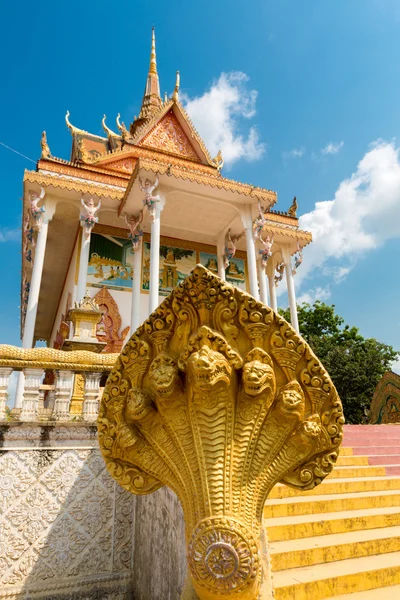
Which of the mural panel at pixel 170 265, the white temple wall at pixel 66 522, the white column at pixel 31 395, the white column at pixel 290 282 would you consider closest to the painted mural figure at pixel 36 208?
the mural panel at pixel 170 265

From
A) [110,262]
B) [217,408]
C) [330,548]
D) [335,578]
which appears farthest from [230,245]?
[217,408]

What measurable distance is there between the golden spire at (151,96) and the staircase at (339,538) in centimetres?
1488

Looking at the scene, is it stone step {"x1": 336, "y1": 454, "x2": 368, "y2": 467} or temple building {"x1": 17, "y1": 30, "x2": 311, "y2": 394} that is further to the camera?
temple building {"x1": 17, "y1": 30, "x2": 311, "y2": 394}

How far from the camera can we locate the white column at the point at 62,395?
3.39m

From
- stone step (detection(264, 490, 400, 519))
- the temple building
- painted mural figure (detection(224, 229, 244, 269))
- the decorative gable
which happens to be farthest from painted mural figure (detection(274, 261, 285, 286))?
stone step (detection(264, 490, 400, 519))

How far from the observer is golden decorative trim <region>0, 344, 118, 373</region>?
334 centimetres

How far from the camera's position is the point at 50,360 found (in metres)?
3.42

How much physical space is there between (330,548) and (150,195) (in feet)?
27.3

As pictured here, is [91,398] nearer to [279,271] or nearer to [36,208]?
[36,208]

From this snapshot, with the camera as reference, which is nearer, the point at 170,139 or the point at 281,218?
the point at 281,218

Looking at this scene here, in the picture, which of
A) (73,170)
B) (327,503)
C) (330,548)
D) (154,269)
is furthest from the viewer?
(73,170)

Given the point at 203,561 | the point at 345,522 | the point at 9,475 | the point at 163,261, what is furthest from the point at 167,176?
the point at 203,561

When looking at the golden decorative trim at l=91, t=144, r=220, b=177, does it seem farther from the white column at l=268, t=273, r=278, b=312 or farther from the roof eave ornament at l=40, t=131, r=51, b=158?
the white column at l=268, t=273, r=278, b=312

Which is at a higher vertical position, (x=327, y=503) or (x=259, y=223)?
(x=259, y=223)
